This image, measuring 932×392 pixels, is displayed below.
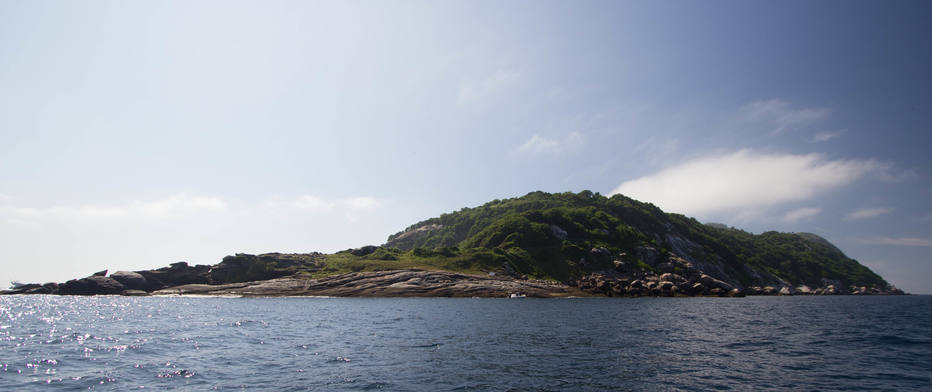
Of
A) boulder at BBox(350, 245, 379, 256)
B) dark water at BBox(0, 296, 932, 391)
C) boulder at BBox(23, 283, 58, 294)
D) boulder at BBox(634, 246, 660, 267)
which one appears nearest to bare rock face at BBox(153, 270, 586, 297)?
boulder at BBox(23, 283, 58, 294)

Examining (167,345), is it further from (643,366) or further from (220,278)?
(220,278)

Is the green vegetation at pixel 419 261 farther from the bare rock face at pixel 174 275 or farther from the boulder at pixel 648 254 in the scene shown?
the boulder at pixel 648 254

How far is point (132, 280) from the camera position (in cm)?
12612

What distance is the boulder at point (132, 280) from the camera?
410 ft

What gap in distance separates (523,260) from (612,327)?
4764 inches

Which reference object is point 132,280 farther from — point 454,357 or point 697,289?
point 697,289

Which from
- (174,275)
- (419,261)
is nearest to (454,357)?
(419,261)

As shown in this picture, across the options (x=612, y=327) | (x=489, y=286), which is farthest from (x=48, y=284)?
(x=612, y=327)

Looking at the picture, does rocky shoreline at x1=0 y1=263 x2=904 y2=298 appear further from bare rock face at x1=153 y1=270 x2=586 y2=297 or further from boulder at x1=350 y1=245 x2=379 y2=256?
boulder at x1=350 y1=245 x2=379 y2=256

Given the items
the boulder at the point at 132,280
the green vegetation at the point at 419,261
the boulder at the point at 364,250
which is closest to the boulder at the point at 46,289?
the boulder at the point at 132,280

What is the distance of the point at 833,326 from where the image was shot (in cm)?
5119

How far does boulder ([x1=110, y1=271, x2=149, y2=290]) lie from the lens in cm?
12500

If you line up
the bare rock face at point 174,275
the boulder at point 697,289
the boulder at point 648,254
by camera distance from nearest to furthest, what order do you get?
1. the bare rock face at point 174,275
2. the boulder at point 697,289
3. the boulder at point 648,254

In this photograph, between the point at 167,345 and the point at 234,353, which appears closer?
the point at 234,353
